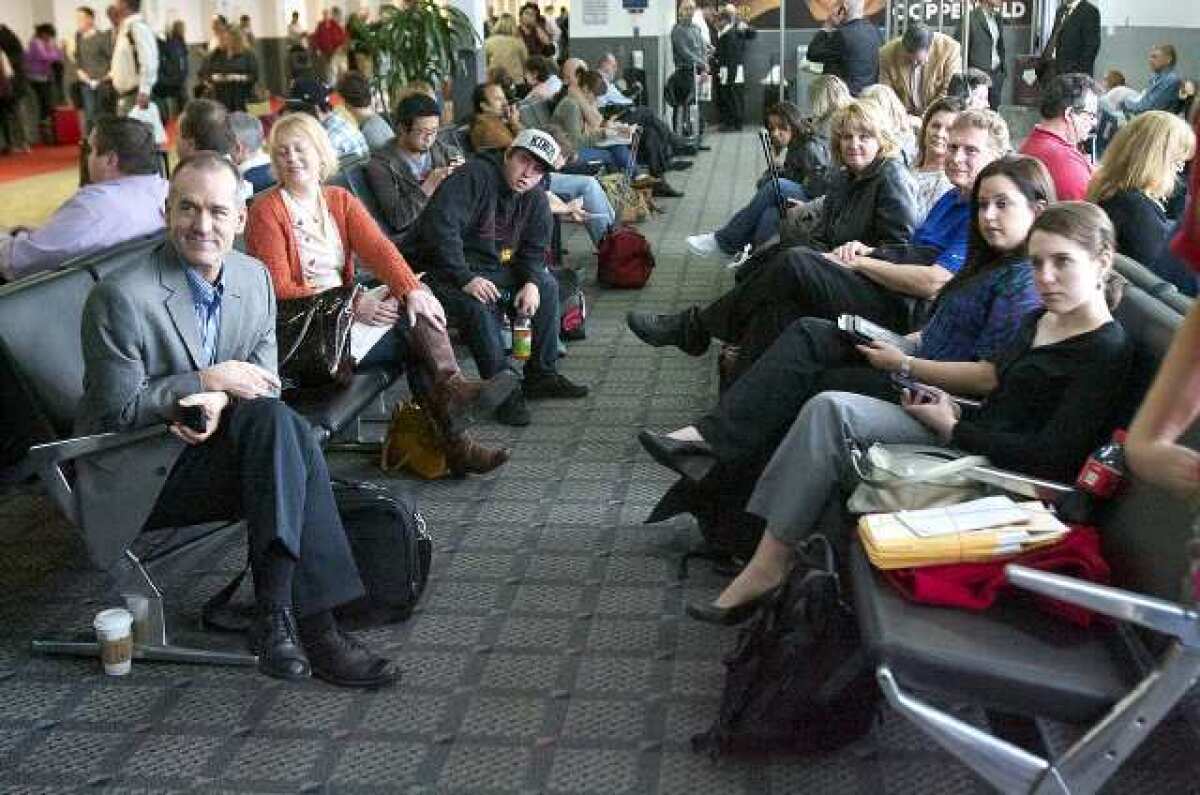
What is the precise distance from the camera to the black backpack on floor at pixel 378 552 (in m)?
3.46

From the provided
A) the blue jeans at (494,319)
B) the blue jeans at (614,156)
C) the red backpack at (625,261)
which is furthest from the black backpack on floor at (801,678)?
the blue jeans at (614,156)

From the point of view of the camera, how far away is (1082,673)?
2.23 meters

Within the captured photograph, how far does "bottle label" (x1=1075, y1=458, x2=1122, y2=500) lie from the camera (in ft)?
8.46

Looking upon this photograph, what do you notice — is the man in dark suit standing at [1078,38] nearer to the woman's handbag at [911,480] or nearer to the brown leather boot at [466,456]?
the brown leather boot at [466,456]

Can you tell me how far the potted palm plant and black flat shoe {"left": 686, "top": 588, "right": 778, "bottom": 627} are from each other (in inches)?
280

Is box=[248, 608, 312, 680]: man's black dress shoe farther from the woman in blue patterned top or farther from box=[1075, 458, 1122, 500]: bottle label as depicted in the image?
box=[1075, 458, 1122, 500]: bottle label

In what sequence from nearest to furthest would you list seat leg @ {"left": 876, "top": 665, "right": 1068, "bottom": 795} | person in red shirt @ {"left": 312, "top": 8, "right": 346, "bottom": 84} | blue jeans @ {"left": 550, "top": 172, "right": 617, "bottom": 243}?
seat leg @ {"left": 876, "top": 665, "right": 1068, "bottom": 795} → blue jeans @ {"left": 550, "top": 172, "right": 617, "bottom": 243} → person in red shirt @ {"left": 312, "top": 8, "right": 346, "bottom": 84}

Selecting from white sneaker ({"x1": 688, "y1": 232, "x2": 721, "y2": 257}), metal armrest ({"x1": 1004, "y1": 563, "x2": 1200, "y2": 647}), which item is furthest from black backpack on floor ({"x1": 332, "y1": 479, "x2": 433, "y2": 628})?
white sneaker ({"x1": 688, "y1": 232, "x2": 721, "y2": 257})

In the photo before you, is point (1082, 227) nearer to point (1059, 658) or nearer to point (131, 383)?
point (1059, 658)

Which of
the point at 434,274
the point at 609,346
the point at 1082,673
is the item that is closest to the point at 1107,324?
the point at 1082,673

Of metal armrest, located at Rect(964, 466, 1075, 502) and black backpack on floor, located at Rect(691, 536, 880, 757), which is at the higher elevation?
metal armrest, located at Rect(964, 466, 1075, 502)

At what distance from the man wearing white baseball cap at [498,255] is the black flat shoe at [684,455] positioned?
1.41 metres

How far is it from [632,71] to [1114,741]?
14130mm

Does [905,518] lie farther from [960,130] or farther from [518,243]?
[518,243]
